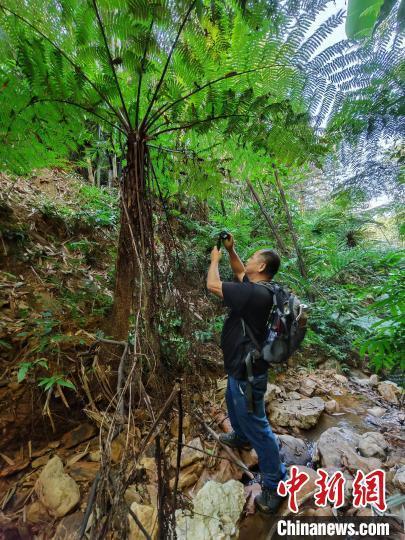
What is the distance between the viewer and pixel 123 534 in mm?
692

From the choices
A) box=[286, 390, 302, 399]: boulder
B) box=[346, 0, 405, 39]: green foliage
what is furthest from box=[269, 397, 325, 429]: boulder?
box=[346, 0, 405, 39]: green foliage

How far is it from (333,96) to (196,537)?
276 centimetres

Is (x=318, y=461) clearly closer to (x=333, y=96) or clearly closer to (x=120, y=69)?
(x=333, y=96)

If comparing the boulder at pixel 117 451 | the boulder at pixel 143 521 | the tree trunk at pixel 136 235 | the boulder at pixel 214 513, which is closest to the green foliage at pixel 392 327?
the boulder at pixel 214 513

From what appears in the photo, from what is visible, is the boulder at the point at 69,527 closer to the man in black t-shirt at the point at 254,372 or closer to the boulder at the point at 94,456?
the boulder at the point at 94,456

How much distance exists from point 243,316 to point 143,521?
4.32 ft

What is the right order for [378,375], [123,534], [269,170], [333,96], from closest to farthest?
[123,534], [333,96], [269,170], [378,375]

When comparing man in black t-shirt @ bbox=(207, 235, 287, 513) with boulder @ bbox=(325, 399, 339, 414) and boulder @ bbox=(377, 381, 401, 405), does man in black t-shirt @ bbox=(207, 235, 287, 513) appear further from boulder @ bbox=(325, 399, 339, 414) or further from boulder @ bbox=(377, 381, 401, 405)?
boulder @ bbox=(377, 381, 401, 405)

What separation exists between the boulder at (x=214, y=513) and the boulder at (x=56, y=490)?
67 cm

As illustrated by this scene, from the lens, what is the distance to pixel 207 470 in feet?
6.41

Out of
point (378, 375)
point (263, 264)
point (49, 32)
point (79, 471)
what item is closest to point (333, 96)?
point (263, 264)

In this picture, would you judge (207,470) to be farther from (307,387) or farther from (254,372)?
(307,387)

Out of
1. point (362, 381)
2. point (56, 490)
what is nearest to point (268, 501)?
point (56, 490)

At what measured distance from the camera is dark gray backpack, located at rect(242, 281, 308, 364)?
1711 mm
